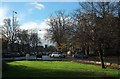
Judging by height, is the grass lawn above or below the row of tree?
below

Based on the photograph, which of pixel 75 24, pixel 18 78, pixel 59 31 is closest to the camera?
pixel 18 78

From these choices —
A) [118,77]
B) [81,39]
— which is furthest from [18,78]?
[81,39]

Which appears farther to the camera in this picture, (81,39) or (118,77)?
(81,39)

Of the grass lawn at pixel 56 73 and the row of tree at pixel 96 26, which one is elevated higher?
the row of tree at pixel 96 26

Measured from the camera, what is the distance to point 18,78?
64.6 ft

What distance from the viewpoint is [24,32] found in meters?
115

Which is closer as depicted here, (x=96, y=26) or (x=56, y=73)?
(x=56, y=73)

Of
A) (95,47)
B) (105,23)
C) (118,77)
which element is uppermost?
(105,23)

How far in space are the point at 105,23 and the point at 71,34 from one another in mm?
4147

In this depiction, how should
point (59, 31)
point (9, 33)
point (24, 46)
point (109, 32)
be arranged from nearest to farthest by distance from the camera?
point (109, 32) → point (9, 33) → point (59, 31) → point (24, 46)

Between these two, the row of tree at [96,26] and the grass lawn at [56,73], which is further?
the row of tree at [96,26]

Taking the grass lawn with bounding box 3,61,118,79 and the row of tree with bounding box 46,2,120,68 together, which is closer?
the grass lawn with bounding box 3,61,118,79

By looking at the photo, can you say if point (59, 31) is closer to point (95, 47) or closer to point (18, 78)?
point (95, 47)

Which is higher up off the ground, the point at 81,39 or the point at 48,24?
the point at 48,24
